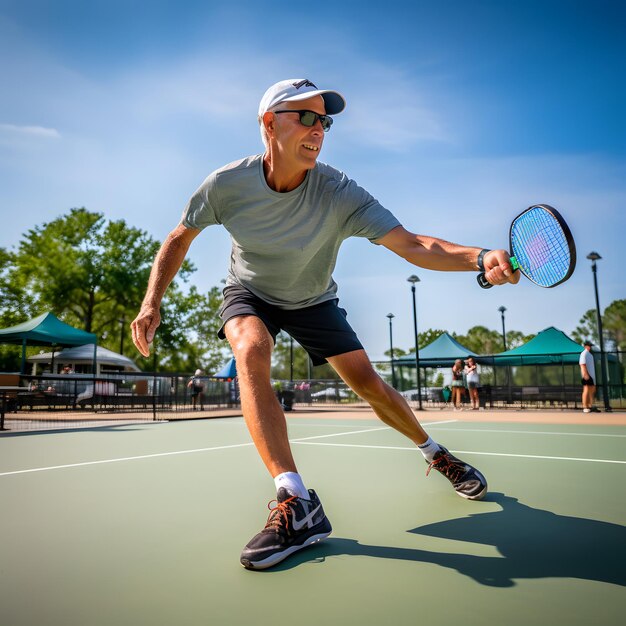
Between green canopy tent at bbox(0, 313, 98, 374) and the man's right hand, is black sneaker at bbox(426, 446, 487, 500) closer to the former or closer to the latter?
the man's right hand

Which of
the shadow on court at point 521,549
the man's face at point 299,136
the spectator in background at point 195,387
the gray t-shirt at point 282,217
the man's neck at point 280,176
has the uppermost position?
the man's face at point 299,136

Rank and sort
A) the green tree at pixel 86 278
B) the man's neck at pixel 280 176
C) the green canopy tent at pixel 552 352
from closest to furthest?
the man's neck at pixel 280 176, the green canopy tent at pixel 552 352, the green tree at pixel 86 278

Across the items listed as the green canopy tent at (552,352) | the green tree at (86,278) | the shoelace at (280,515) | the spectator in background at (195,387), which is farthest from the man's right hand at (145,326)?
the green tree at (86,278)

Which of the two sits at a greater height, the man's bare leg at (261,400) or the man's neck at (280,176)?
the man's neck at (280,176)

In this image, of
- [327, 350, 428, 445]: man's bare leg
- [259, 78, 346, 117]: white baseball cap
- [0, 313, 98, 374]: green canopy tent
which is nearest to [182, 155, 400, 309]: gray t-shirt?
[259, 78, 346, 117]: white baseball cap

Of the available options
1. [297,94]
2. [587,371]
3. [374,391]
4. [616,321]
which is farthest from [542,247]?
[616,321]

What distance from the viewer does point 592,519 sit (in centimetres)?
279

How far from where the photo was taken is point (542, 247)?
2.66m

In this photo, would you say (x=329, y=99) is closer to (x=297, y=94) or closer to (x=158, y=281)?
(x=297, y=94)

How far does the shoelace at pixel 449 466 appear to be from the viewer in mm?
3387

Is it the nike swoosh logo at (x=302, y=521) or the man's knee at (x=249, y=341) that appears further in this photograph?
the man's knee at (x=249, y=341)

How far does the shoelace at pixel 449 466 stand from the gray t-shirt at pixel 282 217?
4.45ft

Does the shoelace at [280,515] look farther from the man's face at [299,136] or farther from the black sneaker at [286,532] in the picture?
the man's face at [299,136]

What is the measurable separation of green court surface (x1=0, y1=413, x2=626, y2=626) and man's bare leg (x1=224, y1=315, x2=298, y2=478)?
1.28 feet
